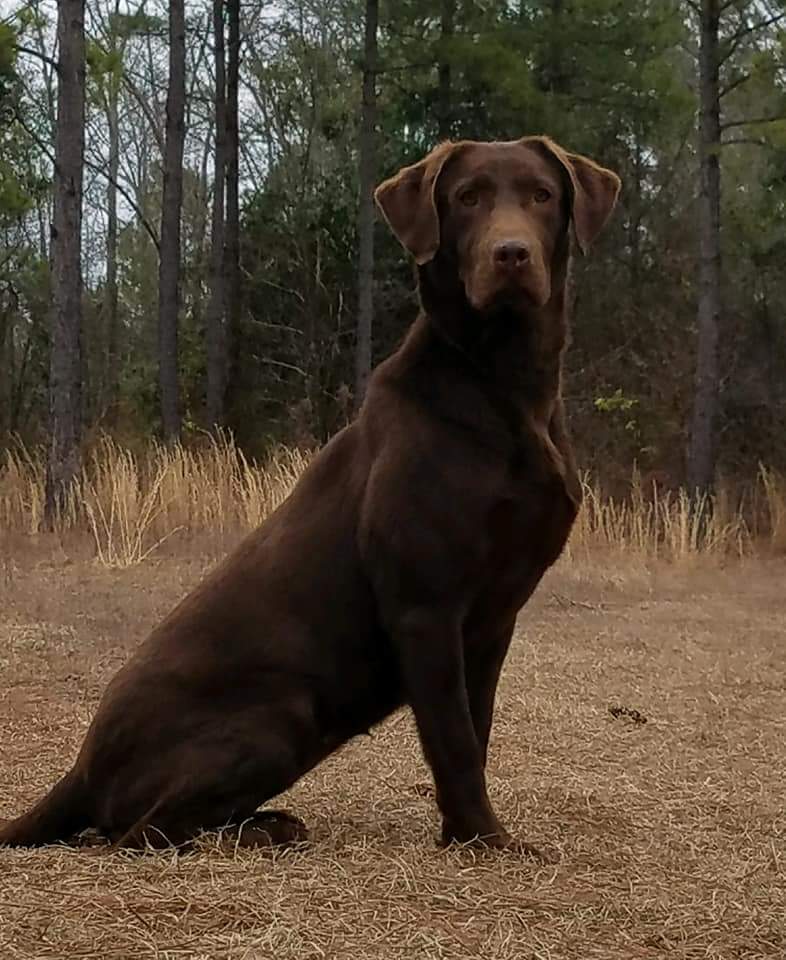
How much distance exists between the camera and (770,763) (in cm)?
461

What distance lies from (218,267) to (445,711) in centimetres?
1550

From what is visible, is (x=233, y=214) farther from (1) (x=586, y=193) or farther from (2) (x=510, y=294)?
(2) (x=510, y=294)

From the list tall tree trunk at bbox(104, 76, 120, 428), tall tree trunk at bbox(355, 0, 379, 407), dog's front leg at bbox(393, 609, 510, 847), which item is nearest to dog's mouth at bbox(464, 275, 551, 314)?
dog's front leg at bbox(393, 609, 510, 847)

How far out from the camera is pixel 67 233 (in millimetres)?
11891

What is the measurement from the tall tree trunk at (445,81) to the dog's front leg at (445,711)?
46.5 feet

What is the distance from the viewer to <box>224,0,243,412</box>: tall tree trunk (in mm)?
18547

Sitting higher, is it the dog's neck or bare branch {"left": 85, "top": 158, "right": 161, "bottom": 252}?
bare branch {"left": 85, "top": 158, "right": 161, "bottom": 252}

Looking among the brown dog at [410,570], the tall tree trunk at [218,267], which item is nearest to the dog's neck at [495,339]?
the brown dog at [410,570]

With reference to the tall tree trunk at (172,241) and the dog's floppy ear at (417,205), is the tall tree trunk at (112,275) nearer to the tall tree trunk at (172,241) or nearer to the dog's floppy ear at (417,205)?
the tall tree trunk at (172,241)

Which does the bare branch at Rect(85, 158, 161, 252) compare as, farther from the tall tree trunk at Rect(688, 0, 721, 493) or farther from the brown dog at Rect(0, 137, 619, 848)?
the brown dog at Rect(0, 137, 619, 848)

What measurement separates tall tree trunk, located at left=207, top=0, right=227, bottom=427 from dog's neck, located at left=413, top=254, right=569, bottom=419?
541 inches

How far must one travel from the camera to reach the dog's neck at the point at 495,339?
3219mm

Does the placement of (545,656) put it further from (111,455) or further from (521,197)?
(111,455)

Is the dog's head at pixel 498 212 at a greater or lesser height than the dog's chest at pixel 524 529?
greater
